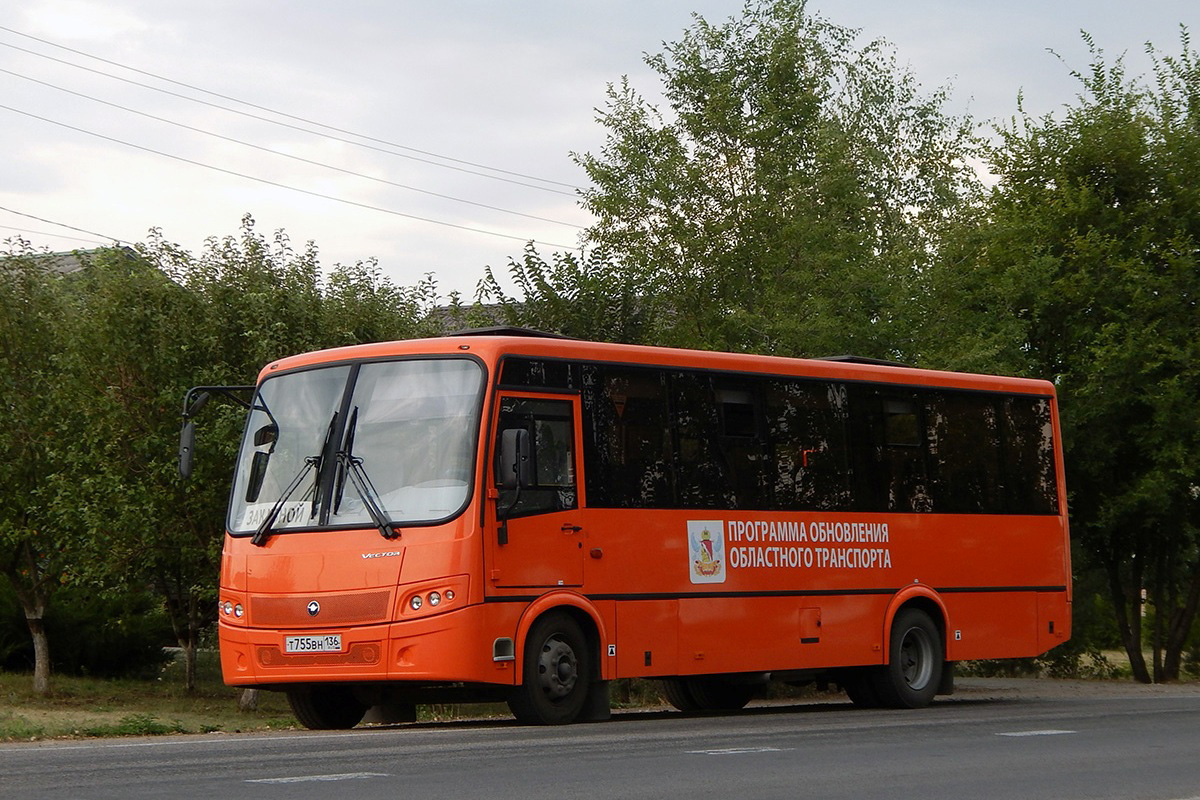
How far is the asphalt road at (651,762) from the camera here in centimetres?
906

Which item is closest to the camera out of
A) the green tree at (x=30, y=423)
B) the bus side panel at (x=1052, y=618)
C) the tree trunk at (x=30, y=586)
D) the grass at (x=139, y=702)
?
the bus side panel at (x=1052, y=618)

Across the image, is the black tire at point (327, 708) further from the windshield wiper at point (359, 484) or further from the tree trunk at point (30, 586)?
the tree trunk at point (30, 586)

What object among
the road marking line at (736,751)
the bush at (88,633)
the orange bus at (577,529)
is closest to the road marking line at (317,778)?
the road marking line at (736,751)

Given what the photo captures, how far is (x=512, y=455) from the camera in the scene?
1418 centimetres

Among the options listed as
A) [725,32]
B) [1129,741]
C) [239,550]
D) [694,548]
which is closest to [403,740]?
[239,550]

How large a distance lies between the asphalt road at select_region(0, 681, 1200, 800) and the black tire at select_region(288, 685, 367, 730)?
0.52 metres

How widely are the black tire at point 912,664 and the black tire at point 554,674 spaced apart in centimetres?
453

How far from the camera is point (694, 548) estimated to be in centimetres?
1616

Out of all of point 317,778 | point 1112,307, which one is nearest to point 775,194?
point 1112,307

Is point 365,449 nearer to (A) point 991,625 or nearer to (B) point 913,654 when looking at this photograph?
(B) point 913,654

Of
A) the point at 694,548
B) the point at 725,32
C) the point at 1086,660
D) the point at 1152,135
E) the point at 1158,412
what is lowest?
the point at 1086,660

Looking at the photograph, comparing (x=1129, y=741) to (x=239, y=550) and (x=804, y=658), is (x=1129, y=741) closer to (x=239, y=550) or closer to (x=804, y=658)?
(x=804, y=658)

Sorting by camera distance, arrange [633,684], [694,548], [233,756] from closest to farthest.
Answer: [233,756]
[694,548]
[633,684]

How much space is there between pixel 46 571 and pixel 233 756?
881 inches
